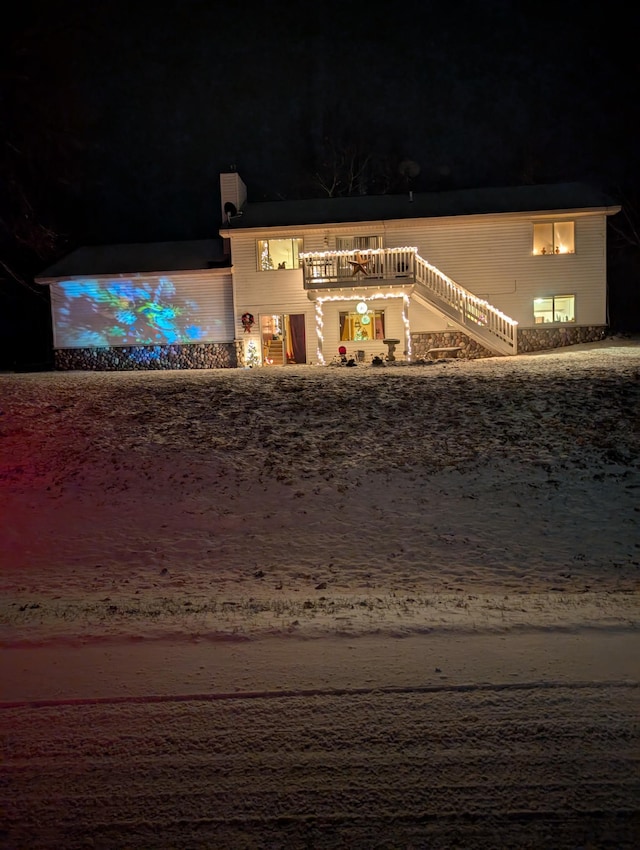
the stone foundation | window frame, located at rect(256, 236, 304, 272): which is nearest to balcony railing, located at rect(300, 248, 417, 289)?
window frame, located at rect(256, 236, 304, 272)

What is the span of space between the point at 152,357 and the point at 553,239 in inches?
643

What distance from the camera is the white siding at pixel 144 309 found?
2573cm

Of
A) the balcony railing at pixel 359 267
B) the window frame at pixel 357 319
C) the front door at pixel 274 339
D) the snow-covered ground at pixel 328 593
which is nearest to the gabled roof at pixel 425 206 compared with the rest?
the balcony railing at pixel 359 267

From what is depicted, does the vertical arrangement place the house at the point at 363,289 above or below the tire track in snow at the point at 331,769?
above

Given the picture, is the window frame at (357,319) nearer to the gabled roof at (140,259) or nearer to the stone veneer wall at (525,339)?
the stone veneer wall at (525,339)

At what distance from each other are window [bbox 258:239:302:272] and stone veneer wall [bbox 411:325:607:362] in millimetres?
5586

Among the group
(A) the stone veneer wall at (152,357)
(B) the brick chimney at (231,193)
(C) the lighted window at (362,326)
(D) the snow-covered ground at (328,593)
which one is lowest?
(D) the snow-covered ground at (328,593)

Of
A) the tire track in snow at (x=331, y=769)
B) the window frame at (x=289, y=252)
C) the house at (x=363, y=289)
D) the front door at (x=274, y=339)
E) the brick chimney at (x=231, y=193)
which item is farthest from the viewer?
the brick chimney at (x=231, y=193)

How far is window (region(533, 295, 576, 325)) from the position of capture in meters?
24.8

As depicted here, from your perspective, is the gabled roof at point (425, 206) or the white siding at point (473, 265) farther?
the gabled roof at point (425, 206)

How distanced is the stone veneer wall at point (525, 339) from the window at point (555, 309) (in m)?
0.40

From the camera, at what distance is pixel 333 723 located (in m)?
4.07

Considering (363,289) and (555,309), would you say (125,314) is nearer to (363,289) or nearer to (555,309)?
(363,289)

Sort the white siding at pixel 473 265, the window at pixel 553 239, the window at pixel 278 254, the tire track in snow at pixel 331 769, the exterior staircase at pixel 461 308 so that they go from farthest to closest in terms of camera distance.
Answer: the window at pixel 278 254, the window at pixel 553 239, the white siding at pixel 473 265, the exterior staircase at pixel 461 308, the tire track in snow at pixel 331 769
